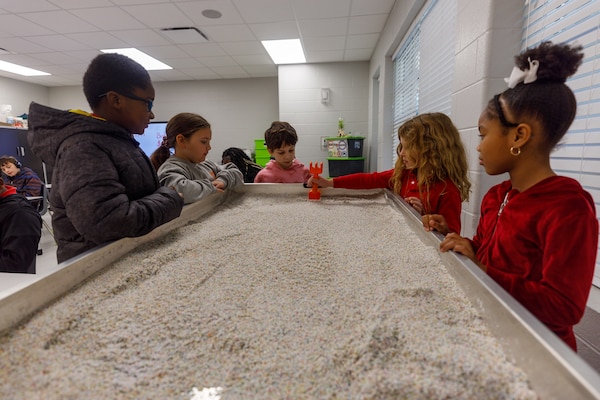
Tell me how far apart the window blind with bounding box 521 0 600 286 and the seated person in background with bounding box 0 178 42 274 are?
6.52 ft

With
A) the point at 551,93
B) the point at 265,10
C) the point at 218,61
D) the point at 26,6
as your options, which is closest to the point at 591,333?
the point at 551,93

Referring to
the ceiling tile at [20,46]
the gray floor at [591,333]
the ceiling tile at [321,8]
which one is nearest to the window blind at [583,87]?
the gray floor at [591,333]

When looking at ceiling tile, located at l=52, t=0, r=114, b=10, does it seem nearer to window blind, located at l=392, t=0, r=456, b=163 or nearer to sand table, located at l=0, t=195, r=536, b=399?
window blind, located at l=392, t=0, r=456, b=163

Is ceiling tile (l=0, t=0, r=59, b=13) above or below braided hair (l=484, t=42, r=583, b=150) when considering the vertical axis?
above

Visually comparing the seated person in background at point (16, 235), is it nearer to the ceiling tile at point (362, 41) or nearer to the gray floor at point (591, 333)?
the gray floor at point (591, 333)

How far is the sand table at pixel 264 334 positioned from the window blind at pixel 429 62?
5.22ft

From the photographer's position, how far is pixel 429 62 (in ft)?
7.39

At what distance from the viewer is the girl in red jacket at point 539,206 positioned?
0.55 metres

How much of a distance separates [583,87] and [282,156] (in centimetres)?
151

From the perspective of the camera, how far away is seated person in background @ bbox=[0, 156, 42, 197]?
3.26 meters

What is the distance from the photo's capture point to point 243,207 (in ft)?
4.44

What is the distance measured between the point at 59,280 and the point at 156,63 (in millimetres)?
4824

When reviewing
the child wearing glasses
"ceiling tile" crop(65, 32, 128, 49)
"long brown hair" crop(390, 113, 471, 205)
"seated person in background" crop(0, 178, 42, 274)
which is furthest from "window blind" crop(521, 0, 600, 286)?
"ceiling tile" crop(65, 32, 128, 49)

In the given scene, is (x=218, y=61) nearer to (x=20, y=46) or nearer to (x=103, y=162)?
(x=20, y=46)
